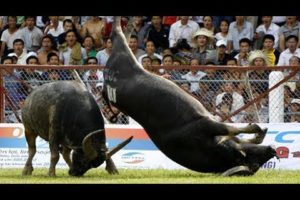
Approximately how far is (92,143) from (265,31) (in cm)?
717

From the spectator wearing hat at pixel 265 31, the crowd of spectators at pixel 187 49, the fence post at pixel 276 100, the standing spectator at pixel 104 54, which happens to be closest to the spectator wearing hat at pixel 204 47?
the crowd of spectators at pixel 187 49

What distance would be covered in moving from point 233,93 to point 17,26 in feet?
19.8

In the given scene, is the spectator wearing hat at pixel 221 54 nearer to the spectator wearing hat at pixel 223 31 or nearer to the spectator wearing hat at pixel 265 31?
the spectator wearing hat at pixel 223 31

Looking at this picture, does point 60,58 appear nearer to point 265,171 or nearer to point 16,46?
point 16,46

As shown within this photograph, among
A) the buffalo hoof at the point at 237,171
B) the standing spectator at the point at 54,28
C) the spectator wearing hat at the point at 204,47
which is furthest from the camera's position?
the standing spectator at the point at 54,28

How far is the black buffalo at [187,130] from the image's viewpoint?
16562mm

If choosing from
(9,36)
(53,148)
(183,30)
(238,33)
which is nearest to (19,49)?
(9,36)

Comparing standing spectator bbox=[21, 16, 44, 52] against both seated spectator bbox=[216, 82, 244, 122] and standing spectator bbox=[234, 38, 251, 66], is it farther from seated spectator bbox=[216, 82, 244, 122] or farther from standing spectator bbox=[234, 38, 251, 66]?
seated spectator bbox=[216, 82, 244, 122]

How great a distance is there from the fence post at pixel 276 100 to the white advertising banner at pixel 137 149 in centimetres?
64

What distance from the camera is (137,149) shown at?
19594mm

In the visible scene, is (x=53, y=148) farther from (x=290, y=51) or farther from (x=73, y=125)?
(x=290, y=51)

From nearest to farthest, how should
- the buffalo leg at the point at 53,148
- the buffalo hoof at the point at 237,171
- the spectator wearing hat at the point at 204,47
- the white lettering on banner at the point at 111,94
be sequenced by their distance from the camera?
the buffalo hoof at the point at 237,171 < the buffalo leg at the point at 53,148 < the white lettering on banner at the point at 111,94 < the spectator wearing hat at the point at 204,47

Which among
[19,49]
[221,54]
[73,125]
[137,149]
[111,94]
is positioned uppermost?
[19,49]

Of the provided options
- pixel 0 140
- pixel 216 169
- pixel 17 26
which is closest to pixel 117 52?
pixel 216 169
